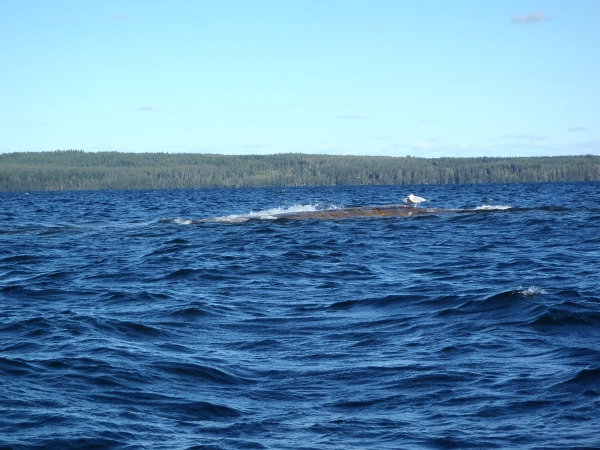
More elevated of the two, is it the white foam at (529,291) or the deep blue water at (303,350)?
the white foam at (529,291)

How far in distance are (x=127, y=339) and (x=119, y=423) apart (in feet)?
12.6

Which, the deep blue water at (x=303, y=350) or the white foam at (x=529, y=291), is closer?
the deep blue water at (x=303, y=350)

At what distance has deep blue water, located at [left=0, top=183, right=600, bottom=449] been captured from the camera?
746 centimetres

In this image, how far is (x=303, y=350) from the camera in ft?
34.8

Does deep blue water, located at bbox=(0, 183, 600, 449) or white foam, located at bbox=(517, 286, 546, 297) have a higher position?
white foam, located at bbox=(517, 286, 546, 297)

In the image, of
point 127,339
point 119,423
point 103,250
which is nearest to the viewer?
point 119,423

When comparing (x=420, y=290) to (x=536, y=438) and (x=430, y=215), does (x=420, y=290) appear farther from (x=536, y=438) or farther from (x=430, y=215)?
(x=430, y=215)

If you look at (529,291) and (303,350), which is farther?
(529,291)

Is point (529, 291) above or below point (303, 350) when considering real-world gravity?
above

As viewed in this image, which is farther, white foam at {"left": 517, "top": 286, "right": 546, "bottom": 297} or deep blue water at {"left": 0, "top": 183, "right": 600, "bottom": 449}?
white foam at {"left": 517, "top": 286, "right": 546, "bottom": 297}

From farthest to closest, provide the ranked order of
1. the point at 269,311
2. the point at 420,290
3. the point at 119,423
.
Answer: the point at 420,290, the point at 269,311, the point at 119,423

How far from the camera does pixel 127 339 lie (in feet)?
37.3

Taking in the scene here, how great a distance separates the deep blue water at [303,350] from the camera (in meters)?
7.46

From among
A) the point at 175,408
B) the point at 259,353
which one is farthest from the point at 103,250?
the point at 175,408
